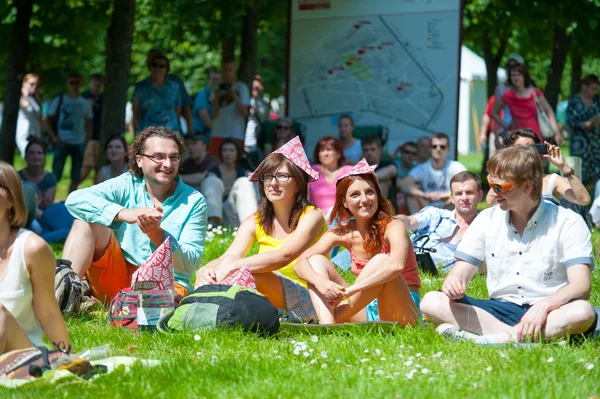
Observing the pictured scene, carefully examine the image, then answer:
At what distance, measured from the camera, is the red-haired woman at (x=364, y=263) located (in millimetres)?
5930

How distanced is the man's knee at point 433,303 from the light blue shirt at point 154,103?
809 cm

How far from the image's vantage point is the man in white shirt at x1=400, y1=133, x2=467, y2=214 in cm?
1178

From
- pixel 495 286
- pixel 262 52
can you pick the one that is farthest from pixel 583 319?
pixel 262 52

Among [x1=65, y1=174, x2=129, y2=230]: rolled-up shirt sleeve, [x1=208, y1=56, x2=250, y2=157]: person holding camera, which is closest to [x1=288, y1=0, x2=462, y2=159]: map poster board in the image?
[x1=208, y1=56, x2=250, y2=157]: person holding camera

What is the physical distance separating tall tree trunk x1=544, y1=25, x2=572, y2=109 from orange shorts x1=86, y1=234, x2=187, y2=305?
40.8 ft

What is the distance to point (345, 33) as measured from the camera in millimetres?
13664

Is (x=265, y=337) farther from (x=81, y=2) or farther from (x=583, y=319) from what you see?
(x=81, y=2)

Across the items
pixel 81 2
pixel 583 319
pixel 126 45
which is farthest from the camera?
pixel 81 2

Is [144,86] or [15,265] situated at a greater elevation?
[144,86]

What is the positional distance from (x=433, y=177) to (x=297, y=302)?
591 centimetres

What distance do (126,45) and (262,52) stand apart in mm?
18074

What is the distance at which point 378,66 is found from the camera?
13.5 metres

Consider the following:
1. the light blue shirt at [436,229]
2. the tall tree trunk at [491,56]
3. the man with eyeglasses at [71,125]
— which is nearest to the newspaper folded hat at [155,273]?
the light blue shirt at [436,229]

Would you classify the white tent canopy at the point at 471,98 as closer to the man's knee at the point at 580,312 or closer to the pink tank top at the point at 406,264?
the pink tank top at the point at 406,264
